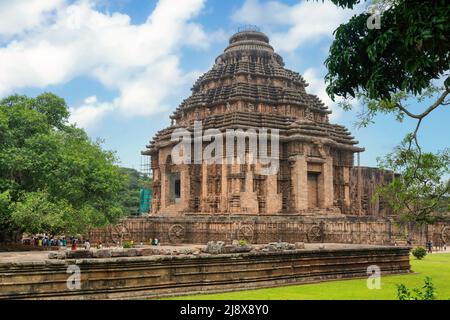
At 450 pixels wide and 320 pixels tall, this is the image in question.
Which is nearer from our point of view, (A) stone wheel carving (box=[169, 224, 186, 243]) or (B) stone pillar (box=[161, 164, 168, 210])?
(A) stone wheel carving (box=[169, 224, 186, 243])

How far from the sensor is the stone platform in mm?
10547

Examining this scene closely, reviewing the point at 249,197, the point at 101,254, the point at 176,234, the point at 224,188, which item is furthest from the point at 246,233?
the point at 101,254

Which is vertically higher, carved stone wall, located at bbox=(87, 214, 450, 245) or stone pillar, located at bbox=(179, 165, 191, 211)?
stone pillar, located at bbox=(179, 165, 191, 211)

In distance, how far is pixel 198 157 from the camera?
3678 cm

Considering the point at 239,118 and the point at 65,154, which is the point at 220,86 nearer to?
the point at 239,118

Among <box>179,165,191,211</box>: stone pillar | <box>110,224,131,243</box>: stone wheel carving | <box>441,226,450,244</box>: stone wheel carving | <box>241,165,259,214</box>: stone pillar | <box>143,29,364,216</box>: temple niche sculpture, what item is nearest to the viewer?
<box>110,224,131,243</box>: stone wheel carving

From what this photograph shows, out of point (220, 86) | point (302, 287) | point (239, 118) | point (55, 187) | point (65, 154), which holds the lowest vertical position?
point (302, 287)

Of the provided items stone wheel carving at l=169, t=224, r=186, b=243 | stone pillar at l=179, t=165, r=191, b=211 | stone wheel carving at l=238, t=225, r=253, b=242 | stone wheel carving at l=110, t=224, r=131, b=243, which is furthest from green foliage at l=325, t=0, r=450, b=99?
stone pillar at l=179, t=165, r=191, b=211

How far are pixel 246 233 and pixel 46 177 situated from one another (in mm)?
11811

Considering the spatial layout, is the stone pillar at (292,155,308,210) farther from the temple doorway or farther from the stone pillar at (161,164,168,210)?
the stone pillar at (161,164,168,210)

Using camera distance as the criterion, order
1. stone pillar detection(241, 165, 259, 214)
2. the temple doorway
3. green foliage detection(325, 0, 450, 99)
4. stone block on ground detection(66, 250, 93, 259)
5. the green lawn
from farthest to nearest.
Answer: the temple doorway, stone pillar detection(241, 165, 259, 214), the green lawn, stone block on ground detection(66, 250, 93, 259), green foliage detection(325, 0, 450, 99)

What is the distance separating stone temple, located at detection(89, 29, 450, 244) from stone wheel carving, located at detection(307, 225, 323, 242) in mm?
55

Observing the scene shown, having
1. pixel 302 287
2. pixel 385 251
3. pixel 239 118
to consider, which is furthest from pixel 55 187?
pixel 239 118
